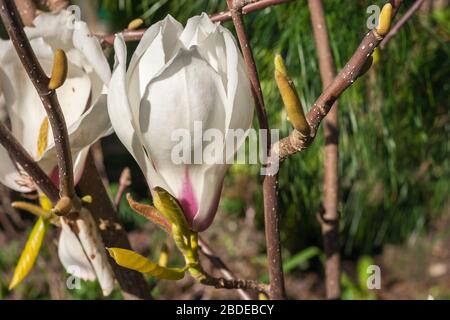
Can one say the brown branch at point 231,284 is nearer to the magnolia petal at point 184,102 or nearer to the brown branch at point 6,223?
the magnolia petal at point 184,102

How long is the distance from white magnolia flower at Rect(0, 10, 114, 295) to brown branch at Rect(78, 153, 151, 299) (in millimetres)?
42

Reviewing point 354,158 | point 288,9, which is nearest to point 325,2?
point 288,9

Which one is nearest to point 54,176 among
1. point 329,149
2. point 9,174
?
point 9,174

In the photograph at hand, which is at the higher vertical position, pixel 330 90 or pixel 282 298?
pixel 330 90

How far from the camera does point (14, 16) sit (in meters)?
0.33

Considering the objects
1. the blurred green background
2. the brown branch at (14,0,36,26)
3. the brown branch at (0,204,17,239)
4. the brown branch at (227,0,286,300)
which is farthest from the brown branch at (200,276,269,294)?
the brown branch at (0,204,17,239)

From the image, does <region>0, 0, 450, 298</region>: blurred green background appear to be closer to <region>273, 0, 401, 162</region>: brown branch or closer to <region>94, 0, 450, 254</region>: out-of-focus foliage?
<region>94, 0, 450, 254</region>: out-of-focus foliage

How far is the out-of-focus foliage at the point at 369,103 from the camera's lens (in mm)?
978

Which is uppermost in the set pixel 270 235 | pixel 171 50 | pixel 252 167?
pixel 171 50

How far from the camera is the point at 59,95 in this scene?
45 cm

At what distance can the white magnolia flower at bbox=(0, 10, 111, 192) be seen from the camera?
1.30 feet
